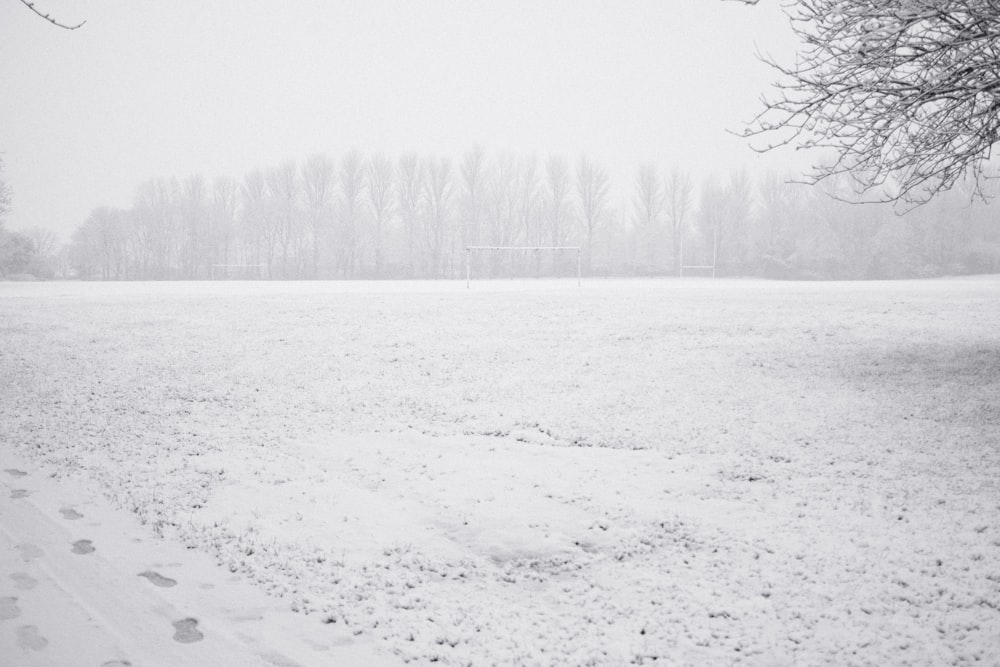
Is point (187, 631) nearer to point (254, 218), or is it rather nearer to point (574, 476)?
point (574, 476)

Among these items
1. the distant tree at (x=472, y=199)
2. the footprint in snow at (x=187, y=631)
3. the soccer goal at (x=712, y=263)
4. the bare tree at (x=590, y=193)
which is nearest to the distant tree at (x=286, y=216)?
the distant tree at (x=472, y=199)

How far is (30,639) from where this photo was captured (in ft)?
10.6

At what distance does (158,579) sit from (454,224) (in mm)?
56792

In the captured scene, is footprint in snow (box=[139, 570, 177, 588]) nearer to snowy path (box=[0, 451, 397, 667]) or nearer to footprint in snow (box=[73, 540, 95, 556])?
snowy path (box=[0, 451, 397, 667])

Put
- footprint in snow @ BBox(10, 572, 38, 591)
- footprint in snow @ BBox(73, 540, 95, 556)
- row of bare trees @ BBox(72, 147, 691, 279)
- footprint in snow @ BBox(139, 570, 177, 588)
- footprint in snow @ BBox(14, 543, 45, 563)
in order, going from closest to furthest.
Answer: footprint in snow @ BBox(10, 572, 38, 591)
footprint in snow @ BBox(139, 570, 177, 588)
footprint in snow @ BBox(14, 543, 45, 563)
footprint in snow @ BBox(73, 540, 95, 556)
row of bare trees @ BBox(72, 147, 691, 279)

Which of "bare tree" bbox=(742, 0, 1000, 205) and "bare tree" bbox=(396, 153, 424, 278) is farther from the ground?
"bare tree" bbox=(396, 153, 424, 278)

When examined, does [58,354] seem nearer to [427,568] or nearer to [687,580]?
[427,568]

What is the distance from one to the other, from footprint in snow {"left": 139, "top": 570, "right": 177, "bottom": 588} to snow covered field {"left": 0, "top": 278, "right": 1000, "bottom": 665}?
0.33 metres

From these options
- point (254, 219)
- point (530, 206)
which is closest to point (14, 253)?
point (254, 219)

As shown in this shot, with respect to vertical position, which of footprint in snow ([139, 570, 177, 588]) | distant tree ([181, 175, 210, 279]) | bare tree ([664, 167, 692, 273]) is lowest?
footprint in snow ([139, 570, 177, 588])

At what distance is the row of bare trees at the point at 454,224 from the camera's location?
191 ft

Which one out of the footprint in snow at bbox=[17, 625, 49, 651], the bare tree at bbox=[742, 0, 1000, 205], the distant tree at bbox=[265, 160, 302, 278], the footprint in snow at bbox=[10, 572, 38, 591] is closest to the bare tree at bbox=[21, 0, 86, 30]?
the footprint in snow at bbox=[10, 572, 38, 591]

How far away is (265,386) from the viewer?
9133 mm

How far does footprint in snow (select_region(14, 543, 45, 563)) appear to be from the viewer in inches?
165
